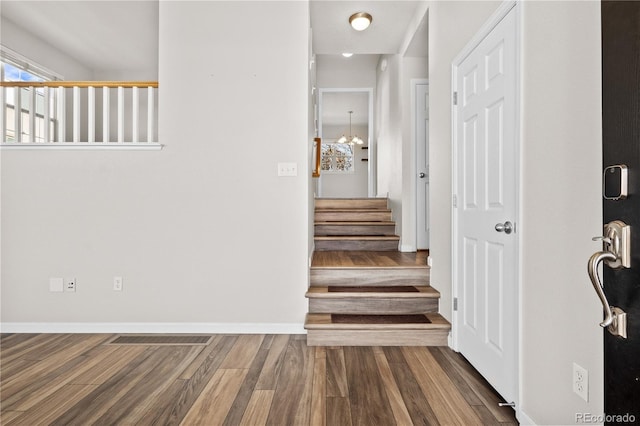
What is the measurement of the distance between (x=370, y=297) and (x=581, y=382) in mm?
1757

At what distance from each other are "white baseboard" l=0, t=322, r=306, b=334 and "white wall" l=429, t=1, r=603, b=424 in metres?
1.92

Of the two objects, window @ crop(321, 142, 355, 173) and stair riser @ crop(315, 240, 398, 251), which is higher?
window @ crop(321, 142, 355, 173)

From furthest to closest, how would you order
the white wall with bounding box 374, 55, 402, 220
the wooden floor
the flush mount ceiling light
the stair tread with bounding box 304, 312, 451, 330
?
the white wall with bounding box 374, 55, 402, 220, the flush mount ceiling light, the stair tread with bounding box 304, 312, 451, 330, the wooden floor

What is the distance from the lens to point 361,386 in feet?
7.15

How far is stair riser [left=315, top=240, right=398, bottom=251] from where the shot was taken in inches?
178

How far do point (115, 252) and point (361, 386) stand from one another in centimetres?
234

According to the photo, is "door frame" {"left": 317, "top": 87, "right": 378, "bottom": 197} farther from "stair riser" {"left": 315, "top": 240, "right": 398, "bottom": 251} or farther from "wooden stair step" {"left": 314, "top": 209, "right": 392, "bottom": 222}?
"stair riser" {"left": 315, "top": 240, "right": 398, "bottom": 251}

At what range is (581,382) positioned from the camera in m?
1.39

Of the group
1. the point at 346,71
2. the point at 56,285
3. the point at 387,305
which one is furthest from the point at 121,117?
the point at 346,71

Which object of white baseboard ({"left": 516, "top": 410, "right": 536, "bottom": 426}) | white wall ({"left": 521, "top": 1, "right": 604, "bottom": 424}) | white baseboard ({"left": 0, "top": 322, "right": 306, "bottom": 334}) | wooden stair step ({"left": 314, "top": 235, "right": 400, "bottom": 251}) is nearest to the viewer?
white wall ({"left": 521, "top": 1, "right": 604, "bottom": 424})

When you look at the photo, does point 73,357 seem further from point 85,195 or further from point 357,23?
point 357,23

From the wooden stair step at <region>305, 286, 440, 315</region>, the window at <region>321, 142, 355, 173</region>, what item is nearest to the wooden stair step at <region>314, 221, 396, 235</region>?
the wooden stair step at <region>305, 286, 440, 315</region>

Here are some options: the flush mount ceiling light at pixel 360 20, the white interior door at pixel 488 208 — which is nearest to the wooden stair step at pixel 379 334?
the white interior door at pixel 488 208

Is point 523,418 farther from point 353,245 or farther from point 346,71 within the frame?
point 346,71
